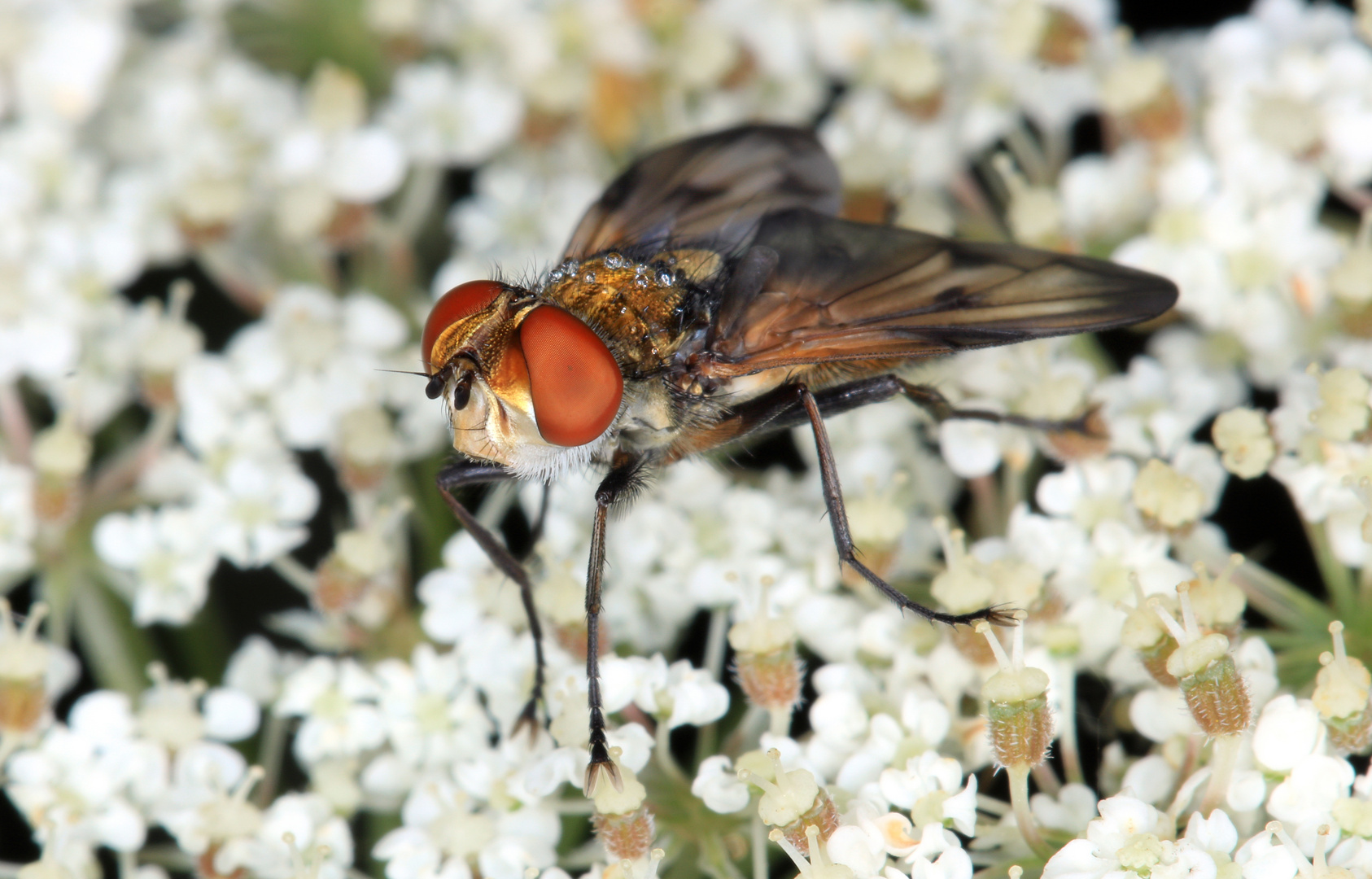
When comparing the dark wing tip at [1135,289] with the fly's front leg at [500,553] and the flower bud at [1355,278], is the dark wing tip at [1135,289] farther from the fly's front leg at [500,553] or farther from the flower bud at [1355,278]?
the fly's front leg at [500,553]

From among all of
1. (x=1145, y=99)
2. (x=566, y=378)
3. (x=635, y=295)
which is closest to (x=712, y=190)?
(x=635, y=295)

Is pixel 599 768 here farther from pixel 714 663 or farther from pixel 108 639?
pixel 108 639

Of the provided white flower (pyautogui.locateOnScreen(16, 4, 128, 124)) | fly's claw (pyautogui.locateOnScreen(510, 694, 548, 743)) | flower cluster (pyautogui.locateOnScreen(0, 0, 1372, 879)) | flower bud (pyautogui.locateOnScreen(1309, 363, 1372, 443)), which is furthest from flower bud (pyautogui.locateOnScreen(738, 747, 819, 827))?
white flower (pyautogui.locateOnScreen(16, 4, 128, 124))

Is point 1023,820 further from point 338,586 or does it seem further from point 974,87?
point 974,87

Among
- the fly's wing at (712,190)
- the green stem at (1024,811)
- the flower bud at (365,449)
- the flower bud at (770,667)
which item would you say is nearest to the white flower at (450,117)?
the fly's wing at (712,190)

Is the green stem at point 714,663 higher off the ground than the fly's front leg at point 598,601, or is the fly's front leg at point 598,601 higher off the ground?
the fly's front leg at point 598,601
